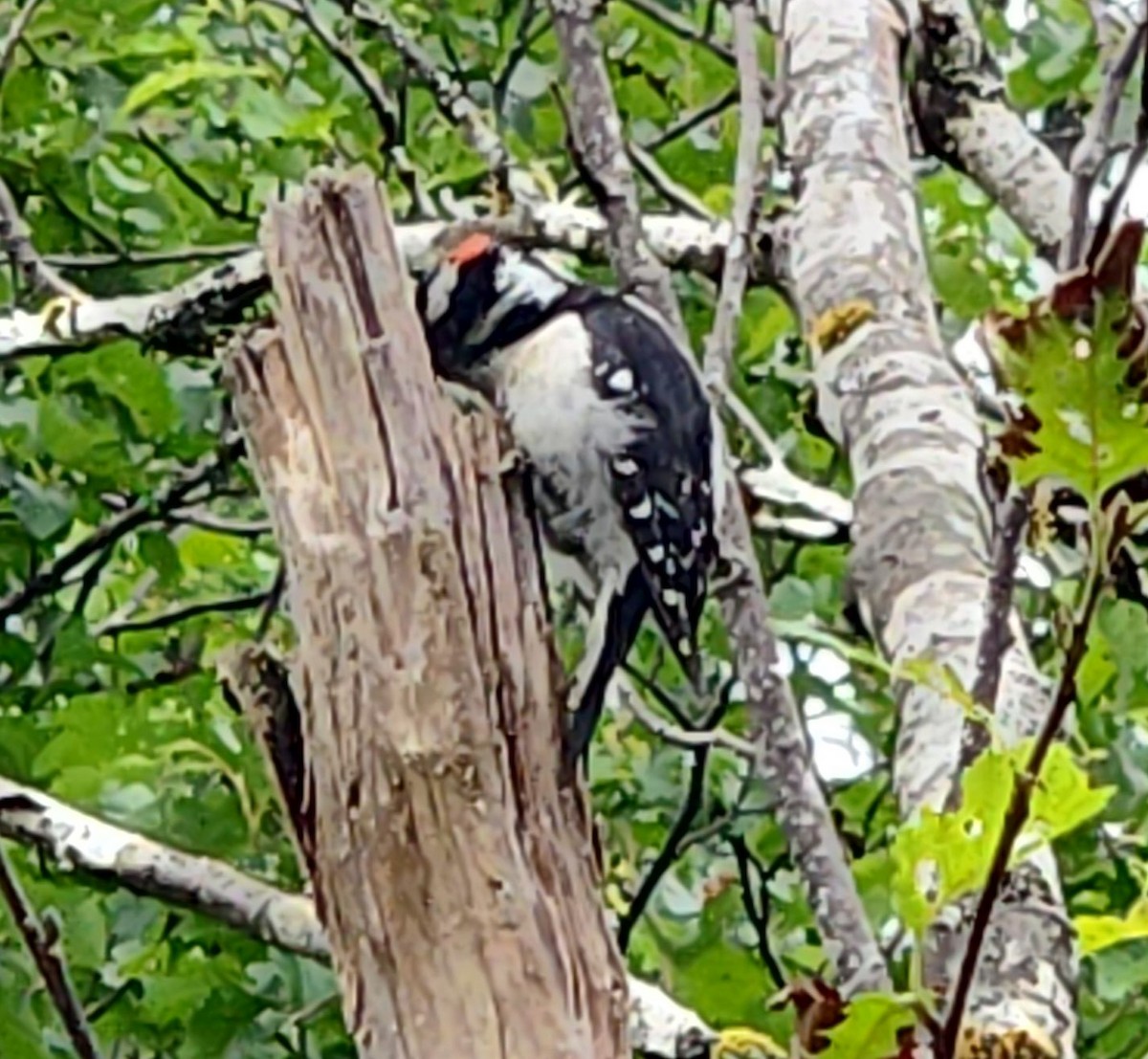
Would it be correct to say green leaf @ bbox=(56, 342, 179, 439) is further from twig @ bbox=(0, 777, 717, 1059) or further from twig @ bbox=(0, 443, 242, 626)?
twig @ bbox=(0, 777, 717, 1059)

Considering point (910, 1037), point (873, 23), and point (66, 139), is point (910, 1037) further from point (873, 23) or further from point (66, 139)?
point (66, 139)

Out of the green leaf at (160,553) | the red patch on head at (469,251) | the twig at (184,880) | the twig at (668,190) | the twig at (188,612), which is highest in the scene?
the twig at (668,190)

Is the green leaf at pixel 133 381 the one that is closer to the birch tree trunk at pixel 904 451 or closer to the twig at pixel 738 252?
the birch tree trunk at pixel 904 451

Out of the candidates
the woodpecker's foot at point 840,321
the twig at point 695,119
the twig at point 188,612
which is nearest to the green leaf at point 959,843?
the woodpecker's foot at point 840,321

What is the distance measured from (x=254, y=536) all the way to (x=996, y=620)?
174 centimetres

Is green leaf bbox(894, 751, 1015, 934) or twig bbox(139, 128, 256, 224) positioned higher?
twig bbox(139, 128, 256, 224)

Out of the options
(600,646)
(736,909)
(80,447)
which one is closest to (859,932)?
(600,646)

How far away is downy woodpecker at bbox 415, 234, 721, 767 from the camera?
7.23ft

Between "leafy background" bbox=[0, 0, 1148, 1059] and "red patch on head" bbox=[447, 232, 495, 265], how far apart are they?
0.35 metres

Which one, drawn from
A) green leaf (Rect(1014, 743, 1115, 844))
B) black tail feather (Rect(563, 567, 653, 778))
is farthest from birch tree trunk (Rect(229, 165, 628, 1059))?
green leaf (Rect(1014, 743, 1115, 844))

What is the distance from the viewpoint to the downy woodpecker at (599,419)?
7.23 ft

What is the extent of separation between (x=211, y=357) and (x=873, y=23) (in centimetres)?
82

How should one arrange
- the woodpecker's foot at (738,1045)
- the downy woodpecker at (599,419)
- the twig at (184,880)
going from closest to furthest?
the woodpecker's foot at (738,1045) < the twig at (184,880) < the downy woodpecker at (599,419)

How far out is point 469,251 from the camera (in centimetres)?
232
